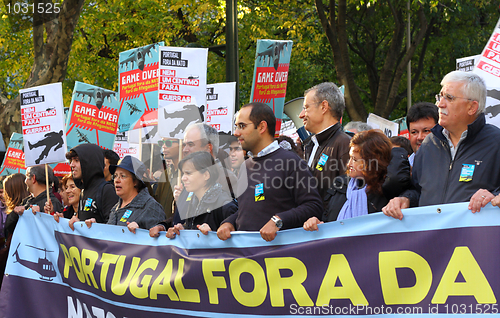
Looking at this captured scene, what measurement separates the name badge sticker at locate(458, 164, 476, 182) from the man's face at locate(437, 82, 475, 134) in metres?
0.25

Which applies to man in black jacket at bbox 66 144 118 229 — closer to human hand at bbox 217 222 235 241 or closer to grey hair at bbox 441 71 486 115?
human hand at bbox 217 222 235 241

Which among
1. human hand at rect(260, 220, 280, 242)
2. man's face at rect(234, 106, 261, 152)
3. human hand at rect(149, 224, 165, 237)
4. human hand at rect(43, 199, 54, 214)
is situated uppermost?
man's face at rect(234, 106, 261, 152)

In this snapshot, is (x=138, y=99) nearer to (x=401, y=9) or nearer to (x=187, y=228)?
(x=187, y=228)

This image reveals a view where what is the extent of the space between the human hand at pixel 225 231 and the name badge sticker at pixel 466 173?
1.54 metres

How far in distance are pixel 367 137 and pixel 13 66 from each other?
1598 cm

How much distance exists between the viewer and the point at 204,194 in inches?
159

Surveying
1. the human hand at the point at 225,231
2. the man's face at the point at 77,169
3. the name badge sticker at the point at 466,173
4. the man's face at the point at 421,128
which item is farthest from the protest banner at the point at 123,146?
the name badge sticker at the point at 466,173

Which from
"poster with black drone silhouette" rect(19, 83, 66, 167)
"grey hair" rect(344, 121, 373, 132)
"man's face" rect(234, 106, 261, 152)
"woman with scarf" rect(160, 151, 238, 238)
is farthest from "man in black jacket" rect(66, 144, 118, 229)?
"grey hair" rect(344, 121, 373, 132)

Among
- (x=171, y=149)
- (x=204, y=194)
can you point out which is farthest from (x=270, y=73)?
(x=204, y=194)

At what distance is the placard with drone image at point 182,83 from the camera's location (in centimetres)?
617

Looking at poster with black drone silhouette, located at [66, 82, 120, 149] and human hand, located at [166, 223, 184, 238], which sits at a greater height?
poster with black drone silhouette, located at [66, 82, 120, 149]

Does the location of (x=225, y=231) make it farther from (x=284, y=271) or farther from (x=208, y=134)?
(x=208, y=134)

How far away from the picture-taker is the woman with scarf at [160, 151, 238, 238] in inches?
158

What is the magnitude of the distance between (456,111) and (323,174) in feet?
3.89
